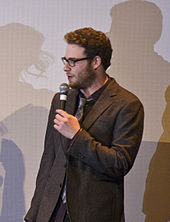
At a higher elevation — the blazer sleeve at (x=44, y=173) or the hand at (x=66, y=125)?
the hand at (x=66, y=125)

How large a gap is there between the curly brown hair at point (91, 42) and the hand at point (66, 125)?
1.20 ft

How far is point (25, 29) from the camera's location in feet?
8.61

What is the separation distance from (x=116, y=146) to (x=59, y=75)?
3.69ft

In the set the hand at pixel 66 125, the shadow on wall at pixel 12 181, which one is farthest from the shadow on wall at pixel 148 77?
the hand at pixel 66 125

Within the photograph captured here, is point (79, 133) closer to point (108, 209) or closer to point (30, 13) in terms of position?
point (108, 209)

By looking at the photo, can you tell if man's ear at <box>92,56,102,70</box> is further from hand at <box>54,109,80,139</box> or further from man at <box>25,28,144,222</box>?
hand at <box>54,109,80,139</box>

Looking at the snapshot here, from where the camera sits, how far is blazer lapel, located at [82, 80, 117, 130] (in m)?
1.74

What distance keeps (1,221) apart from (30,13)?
1.49 m

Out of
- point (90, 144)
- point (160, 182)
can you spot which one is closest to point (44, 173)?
point (90, 144)

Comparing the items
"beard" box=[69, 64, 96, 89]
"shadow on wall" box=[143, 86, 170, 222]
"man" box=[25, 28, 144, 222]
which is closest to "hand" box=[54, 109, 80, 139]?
"man" box=[25, 28, 144, 222]

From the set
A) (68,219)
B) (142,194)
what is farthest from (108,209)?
(142,194)

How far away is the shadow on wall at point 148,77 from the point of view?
8.86 feet

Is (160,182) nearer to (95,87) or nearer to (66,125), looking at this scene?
(95,87)

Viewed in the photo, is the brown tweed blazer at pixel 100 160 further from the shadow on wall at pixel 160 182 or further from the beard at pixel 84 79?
the shadow on wall at pixel 160 182
